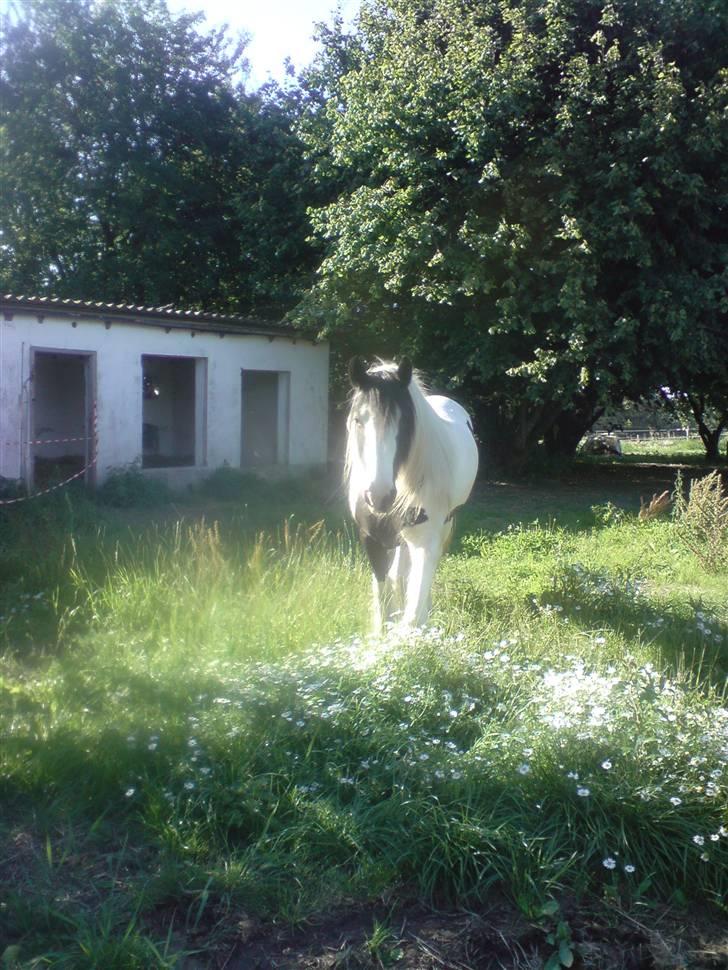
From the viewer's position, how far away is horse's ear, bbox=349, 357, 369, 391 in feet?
16.3

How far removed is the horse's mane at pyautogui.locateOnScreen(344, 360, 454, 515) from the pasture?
0.88 meters

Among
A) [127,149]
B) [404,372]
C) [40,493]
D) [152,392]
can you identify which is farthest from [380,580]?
[127,149]

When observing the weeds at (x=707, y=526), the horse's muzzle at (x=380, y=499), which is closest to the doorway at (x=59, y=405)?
the weeds at (x=707, y=526)

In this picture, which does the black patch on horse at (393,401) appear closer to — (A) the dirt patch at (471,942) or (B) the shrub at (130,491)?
(A) the dirt patch at (471,942)

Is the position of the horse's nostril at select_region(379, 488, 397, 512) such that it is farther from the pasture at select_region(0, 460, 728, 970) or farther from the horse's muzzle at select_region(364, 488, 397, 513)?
the pasture at select_region(0, 460, 728, 970)

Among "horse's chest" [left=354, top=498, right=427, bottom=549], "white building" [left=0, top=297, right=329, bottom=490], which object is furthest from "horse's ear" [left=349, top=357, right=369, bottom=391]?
"white building" [left=0, top=297, right=329, bottom=490]

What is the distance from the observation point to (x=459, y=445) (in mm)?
6887

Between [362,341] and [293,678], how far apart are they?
14060mm

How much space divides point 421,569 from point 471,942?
9.64 feet

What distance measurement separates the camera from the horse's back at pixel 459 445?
653 cm

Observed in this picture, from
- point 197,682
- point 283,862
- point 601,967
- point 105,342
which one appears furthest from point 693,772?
point 105,342

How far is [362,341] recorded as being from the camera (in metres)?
17.8

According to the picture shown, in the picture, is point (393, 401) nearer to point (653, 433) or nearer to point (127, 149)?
point (127, 149)

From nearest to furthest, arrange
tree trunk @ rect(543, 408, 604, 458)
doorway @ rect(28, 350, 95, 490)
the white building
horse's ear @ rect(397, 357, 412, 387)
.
A: 1. horse's ear @ rect(397, 357, 412, 387)
2. the white building
3. doorway @ rect(28, 350, 95, 490)
4. tree trunk @ rect(543, 408, 604, 458)
